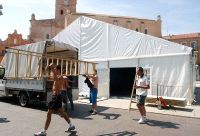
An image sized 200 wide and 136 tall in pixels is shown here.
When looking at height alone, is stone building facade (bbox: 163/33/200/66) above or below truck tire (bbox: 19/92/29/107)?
above

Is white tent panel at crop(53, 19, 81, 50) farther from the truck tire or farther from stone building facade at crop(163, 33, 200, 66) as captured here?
stone building facade at crop(163, 33, 200, 66)

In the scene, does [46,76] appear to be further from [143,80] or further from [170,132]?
[170,132]

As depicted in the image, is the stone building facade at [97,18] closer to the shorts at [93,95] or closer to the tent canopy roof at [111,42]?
the tent canopy roof at [111,42]

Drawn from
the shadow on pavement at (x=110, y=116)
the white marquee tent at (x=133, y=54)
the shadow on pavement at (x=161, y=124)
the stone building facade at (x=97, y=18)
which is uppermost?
the stone building facade at (x=97, y=18)

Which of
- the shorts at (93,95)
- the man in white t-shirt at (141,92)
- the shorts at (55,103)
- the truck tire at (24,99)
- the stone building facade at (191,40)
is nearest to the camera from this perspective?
the shorts at (55,103)

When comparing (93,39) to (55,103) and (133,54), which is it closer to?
(133,54)

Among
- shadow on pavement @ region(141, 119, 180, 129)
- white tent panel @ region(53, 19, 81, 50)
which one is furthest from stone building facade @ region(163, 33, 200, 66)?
shadow on pavement @ region(141, 119, 180, 129)

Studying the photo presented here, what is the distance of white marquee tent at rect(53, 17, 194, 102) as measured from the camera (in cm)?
1491

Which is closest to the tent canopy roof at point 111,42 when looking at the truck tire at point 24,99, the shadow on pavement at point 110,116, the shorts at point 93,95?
the shorts at point 93,95

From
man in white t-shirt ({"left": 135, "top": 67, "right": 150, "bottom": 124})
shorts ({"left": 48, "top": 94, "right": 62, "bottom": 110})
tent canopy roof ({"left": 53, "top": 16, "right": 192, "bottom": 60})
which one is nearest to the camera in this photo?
shorts ({"left": 48, "top": 94, "right": 62, "bottom": 110})

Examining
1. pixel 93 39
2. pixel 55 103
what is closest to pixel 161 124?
pixel 55 103

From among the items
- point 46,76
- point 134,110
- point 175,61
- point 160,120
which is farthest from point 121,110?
point 175,61

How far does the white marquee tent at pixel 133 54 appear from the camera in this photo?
1491 centimetres

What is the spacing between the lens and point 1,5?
9.13 m
